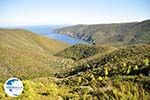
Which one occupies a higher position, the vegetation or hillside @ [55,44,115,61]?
the vegetation

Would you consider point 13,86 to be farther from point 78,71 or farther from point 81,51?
point 81,51

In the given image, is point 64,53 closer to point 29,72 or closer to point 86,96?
point 29,72

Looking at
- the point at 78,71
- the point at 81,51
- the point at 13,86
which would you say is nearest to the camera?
the point at 13,86

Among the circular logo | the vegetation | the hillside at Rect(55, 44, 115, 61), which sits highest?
the circular logo

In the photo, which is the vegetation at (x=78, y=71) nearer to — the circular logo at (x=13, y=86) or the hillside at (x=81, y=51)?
the hillside at (x=81, y=51)

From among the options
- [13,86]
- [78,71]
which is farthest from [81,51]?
[13,86]

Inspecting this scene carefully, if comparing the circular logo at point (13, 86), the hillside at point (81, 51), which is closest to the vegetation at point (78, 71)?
the hillside at point (81, 51)

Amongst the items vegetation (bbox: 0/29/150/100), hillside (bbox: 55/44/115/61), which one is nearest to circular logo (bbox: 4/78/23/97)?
vegetation (bbox: 0/29/150/100)

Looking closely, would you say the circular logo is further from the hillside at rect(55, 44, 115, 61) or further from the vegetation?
the hillside at rect(55, 44, 115, 61)

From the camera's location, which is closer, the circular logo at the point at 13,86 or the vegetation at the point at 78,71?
the circular logo at the point at 13,86
